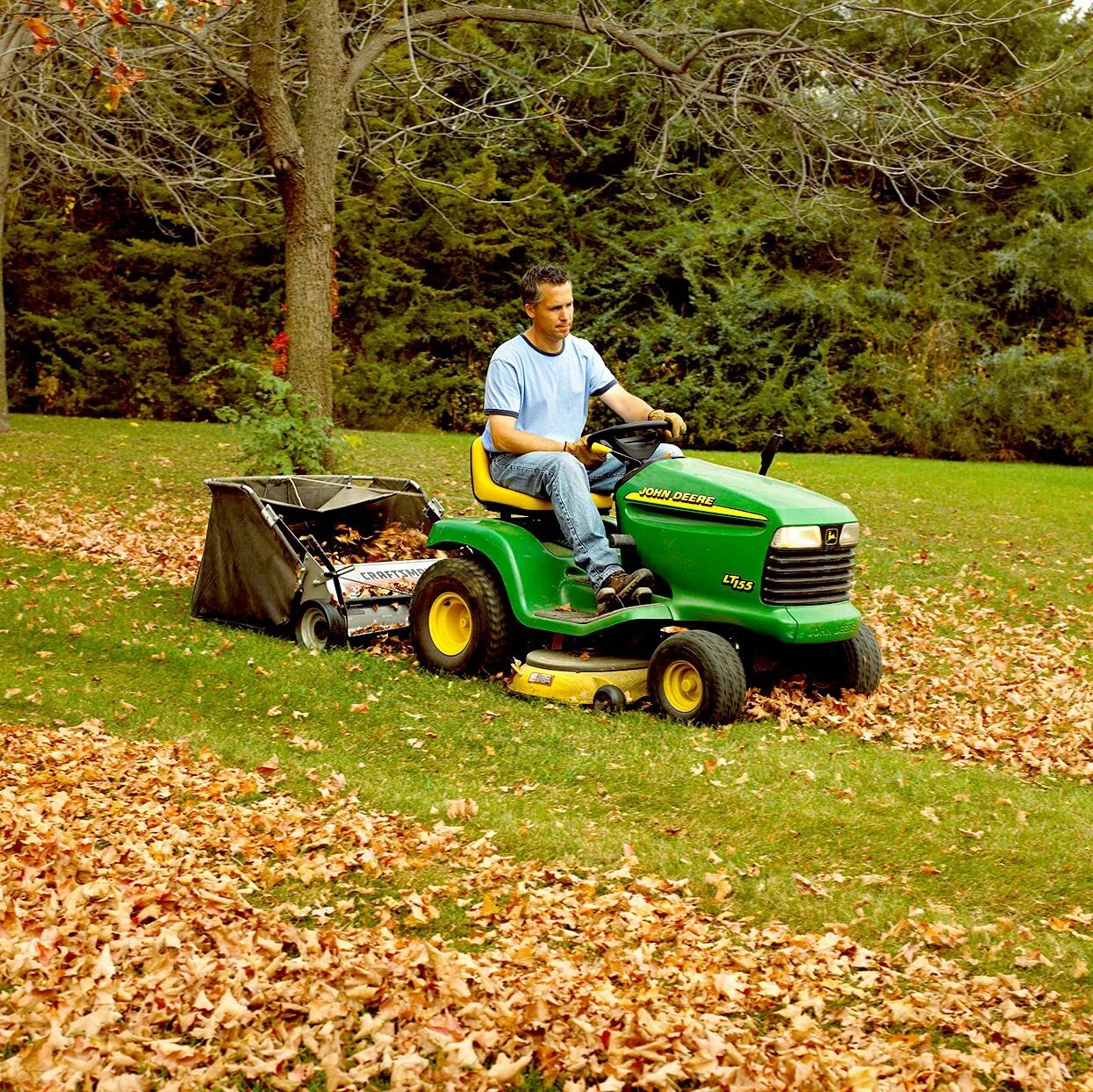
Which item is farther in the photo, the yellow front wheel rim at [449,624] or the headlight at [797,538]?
the yellow front wheel rim at [449,624]

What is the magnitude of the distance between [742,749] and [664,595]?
89 cm

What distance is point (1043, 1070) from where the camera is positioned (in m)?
3.24

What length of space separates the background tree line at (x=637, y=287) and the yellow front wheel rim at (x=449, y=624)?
12930 mm

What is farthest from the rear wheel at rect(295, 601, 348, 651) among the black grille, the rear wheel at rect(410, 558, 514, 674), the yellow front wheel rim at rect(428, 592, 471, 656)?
the black grille

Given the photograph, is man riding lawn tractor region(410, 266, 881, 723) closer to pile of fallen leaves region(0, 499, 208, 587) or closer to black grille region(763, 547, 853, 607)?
black grille region(763, 547, 853, 607)

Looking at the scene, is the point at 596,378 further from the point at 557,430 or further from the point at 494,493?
the point at 494,493

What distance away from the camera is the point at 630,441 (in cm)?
643

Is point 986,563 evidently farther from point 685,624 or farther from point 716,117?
point 685,624

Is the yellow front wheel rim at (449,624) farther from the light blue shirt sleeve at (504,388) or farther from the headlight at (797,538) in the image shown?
the headlight at (797,538)

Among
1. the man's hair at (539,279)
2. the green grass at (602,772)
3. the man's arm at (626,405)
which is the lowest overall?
the green grass at (602,772)

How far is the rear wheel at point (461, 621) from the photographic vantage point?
652cm

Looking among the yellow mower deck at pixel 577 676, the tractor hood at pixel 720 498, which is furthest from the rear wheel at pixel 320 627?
the tractor hood at pixel 720 498

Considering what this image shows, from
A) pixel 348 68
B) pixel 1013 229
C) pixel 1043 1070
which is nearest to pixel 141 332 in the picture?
pixel 348 68

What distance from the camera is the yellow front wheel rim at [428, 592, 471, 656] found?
6793 mm
